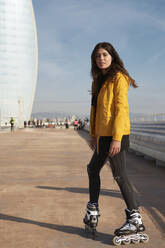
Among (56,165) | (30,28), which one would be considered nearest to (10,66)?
(30,28)

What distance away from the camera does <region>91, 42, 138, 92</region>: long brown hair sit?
2.75 metres

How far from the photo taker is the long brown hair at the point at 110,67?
2.75m

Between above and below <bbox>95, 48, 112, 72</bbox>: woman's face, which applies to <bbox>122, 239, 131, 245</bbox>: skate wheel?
below

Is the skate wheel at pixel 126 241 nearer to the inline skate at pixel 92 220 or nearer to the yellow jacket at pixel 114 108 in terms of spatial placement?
the inline skate at pixel 92 220

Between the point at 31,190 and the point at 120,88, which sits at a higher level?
the point at 120,88

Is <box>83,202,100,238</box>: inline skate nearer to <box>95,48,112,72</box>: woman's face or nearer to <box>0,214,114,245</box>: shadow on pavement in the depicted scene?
<box>0,214,114,245</box>: shadow on pavement

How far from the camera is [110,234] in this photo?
2775 millimetres

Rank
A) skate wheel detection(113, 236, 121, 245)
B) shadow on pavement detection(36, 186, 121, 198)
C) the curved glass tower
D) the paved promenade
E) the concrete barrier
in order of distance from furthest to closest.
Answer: the curved glass tower, the concrete barrier, shadow on pavement detection(36, 186, 121, 198), the paved promenade, skate wheel detection(113, 236, 121, 245)

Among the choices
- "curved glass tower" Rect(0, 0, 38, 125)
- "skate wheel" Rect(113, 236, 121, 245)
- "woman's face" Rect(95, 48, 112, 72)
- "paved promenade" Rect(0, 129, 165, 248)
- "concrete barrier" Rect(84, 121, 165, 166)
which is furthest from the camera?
"curved glass tower" Rect(0, 0, 38, 125)

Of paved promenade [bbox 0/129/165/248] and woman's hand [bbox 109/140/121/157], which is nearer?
woman's hand [bbox 109/140/121/157]

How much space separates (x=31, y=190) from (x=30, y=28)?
8717 centimetres

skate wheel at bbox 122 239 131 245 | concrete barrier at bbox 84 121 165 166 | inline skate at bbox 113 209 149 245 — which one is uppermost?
concrete barrier at bbox 84 121 165 166

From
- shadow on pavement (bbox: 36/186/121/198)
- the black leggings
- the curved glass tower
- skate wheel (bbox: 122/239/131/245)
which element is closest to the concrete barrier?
shadow on pavement (bbox: 36/186/121/198)

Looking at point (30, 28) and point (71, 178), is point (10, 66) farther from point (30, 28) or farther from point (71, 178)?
point (71, 178)
